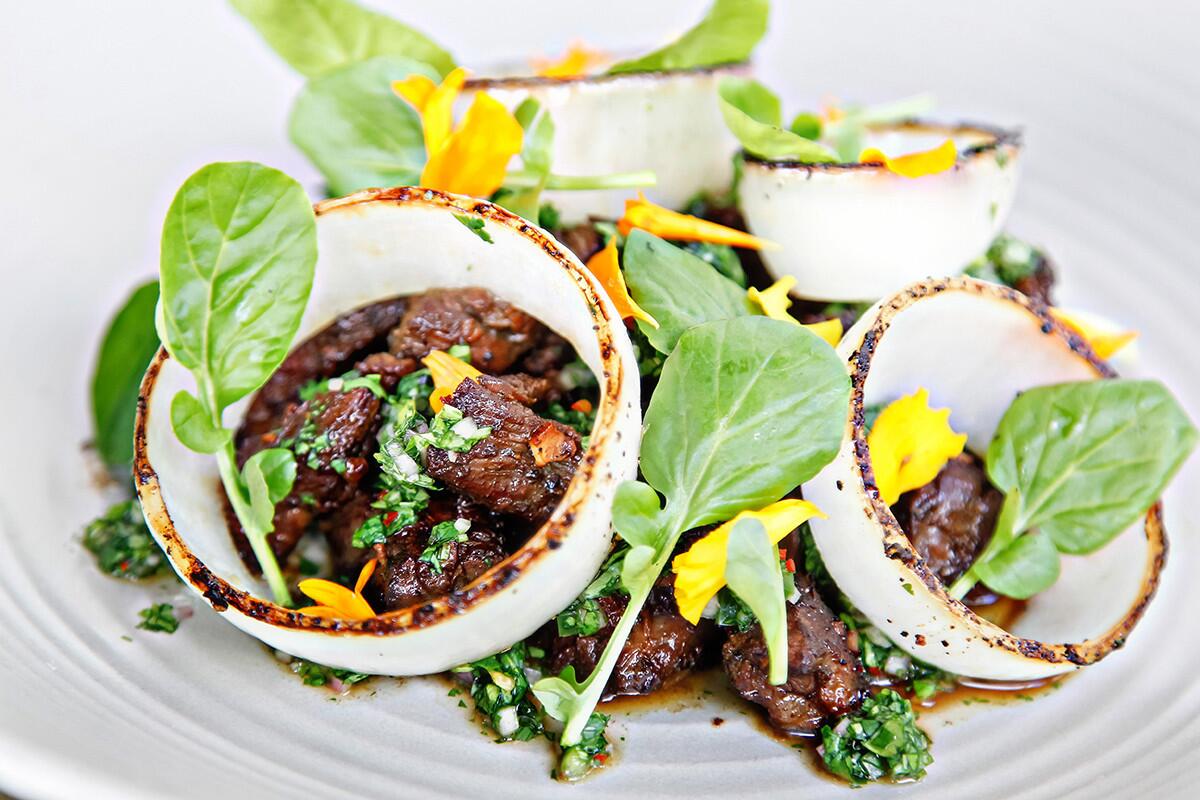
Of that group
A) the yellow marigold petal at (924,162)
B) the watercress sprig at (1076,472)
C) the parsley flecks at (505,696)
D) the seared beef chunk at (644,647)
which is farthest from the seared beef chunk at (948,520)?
the parsley flecks at (505,696)

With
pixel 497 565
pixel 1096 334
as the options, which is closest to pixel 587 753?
pixel 497 565

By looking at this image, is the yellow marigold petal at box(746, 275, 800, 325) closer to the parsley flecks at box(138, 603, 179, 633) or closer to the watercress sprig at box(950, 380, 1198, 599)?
the watercress sprig at box(950, 380, 1198, 599)

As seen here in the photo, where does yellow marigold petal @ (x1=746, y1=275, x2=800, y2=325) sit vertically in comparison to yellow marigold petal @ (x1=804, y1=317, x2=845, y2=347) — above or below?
above

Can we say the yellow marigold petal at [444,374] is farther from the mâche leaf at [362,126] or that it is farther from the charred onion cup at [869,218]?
the charred onion cup at [869,218]

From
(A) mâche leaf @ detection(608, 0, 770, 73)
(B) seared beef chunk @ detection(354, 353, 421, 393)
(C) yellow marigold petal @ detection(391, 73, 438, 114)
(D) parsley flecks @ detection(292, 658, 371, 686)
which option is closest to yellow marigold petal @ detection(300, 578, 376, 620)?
(D) parsley flecks @ detection(292, 658, 371, 686)

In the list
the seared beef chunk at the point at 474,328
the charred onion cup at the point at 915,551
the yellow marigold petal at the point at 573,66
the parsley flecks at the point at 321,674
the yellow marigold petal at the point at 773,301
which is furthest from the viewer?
the yellow marigold petal at the point at 573,66

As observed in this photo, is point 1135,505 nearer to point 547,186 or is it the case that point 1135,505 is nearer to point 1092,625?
point 1092,625

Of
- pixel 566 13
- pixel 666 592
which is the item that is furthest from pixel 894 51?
pixel 666 592
